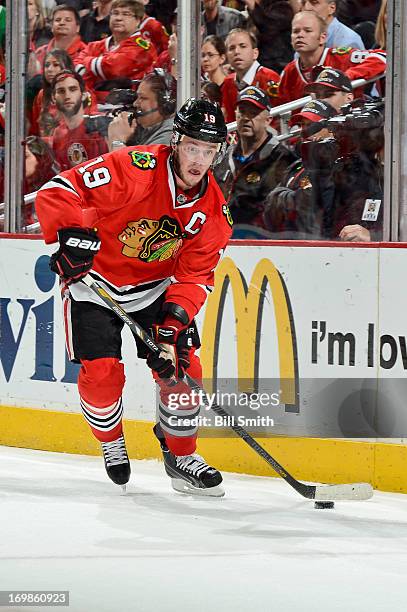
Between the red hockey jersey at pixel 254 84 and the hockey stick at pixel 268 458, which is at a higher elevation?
the red hockey jersey at pixel 254 84

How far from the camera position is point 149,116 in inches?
193

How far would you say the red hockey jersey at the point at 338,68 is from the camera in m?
4.20

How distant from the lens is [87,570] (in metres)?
2.85

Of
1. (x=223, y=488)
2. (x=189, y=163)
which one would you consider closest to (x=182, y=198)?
(x=189, y=163)

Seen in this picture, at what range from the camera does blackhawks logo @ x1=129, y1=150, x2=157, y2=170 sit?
3.77 m

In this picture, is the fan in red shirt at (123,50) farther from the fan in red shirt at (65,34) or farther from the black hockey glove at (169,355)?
the black hockey glove at (169,355)

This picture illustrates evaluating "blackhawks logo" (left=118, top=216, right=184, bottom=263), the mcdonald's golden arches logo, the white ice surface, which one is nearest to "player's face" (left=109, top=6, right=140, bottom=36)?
the mcdonald's golden arches logo

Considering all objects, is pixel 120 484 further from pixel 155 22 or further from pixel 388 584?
pixel 155 22

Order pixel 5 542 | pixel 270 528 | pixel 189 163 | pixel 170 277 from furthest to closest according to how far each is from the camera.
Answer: pixel 170 277
pixel 189 163
pixel 270 528
pixel 5 542

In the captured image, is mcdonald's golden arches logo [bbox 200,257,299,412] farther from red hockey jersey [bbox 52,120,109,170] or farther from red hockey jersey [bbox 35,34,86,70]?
red hockey jersey [bbox 35,34,86,70]

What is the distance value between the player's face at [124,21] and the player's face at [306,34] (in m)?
0.83

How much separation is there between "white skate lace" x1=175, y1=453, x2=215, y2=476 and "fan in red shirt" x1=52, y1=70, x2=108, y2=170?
5.48 feet

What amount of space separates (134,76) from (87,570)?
2707mm

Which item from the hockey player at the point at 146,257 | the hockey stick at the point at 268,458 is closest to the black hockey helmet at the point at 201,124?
the hockey player at the point at 146,257
